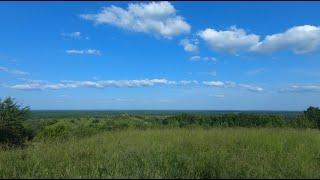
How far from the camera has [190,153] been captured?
32.9ft

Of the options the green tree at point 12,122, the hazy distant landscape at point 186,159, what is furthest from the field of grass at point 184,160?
the green tree at point 12,122

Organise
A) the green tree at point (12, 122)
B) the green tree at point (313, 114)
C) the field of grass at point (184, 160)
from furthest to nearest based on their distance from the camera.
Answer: the green tree at point (313, 114), the green tree at point (12, 122), the field of grass at point (184, 160)

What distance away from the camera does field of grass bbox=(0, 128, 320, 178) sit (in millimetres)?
7449

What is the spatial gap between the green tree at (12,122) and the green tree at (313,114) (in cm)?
1560

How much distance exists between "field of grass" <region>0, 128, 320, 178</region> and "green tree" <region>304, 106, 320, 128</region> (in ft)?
43.4

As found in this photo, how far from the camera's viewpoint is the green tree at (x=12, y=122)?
2148 cm

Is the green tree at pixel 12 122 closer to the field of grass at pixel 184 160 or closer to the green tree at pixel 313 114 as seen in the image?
the field of grass at pixel 184 160

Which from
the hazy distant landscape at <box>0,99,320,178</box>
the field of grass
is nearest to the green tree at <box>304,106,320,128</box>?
the hazy distant landscape at <box>0,99,320,178</box>

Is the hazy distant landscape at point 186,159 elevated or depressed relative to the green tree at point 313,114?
depressed

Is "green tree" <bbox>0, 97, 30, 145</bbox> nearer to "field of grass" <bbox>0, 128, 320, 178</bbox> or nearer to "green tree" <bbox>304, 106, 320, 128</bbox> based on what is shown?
"field of grass" <bbox>0, 128, 320, 178</bbox>

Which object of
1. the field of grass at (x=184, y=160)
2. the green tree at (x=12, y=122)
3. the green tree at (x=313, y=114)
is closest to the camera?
the field of grass at (x=184, y=160)

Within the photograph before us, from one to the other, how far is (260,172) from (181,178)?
134cm

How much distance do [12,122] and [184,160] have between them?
16196 mm

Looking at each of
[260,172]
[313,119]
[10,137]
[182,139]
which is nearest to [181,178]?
[260,172]
